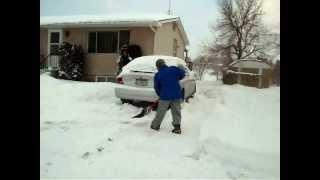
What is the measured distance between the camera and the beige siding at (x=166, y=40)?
11.7 m

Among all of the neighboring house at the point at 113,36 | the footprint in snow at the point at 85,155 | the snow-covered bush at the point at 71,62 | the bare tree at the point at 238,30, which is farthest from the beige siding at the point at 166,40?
the footprint in snow at the point at 85,155

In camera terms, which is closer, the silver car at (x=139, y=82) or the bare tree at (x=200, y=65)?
the silver car at (x=139, y=82)

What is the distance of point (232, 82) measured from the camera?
9.27 m

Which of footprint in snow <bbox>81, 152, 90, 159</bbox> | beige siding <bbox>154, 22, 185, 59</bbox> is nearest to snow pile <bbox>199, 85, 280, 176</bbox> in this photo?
footprint in snow <bbox>81, 152, 90, 159</bbox>

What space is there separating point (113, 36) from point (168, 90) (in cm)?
602

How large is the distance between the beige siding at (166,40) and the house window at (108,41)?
0.87m

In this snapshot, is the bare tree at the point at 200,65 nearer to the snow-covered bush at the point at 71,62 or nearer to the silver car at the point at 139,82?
the silver car at the point at 139,82

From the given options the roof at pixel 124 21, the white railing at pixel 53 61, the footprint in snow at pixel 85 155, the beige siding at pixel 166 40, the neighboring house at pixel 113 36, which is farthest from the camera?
the beige siding at pixel 166 40

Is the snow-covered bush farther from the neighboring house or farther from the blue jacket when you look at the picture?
the blue jacket

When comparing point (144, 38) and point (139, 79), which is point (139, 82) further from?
point (144, 38)

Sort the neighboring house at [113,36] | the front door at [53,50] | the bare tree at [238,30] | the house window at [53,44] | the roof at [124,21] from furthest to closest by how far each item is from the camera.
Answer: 1. the neighboring house at [113,36]
2. the roof at [124,21]
3. the house window at [53,44]
4. the front door at [53,50]
5. the bare tree at [238,30]

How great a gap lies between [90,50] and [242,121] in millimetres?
6585
